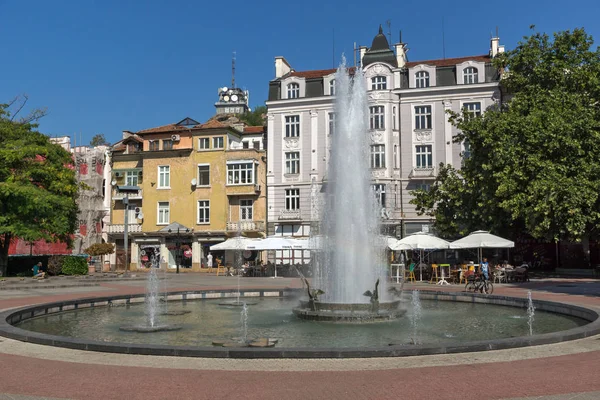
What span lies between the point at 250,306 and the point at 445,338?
9423 mm

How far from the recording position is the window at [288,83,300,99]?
51.5 m

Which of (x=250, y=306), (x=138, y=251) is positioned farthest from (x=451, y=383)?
(x=138, y=251)

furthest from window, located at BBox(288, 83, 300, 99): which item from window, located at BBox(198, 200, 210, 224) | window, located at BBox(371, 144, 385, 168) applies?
window, located at BBox(198, 200, 210, 224)

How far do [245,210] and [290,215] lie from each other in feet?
20.5

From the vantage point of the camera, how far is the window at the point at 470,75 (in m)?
47.8

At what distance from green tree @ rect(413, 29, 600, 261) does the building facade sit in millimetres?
6450

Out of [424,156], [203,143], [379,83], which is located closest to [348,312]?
[424,156]

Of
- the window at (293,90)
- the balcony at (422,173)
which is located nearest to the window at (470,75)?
the balcony at (422,173)

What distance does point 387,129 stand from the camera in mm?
48250

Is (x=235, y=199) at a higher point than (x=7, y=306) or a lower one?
higher

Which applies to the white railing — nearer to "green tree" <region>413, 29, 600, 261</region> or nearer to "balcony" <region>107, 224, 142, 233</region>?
"green tree" <region>413, 29, 600, 261</region>

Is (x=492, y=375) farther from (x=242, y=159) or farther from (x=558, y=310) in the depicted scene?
(x=242, y=159)

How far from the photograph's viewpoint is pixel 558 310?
17.4 m

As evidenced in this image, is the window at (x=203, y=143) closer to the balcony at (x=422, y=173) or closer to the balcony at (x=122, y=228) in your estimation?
the balcony at (x=122, y=228)
